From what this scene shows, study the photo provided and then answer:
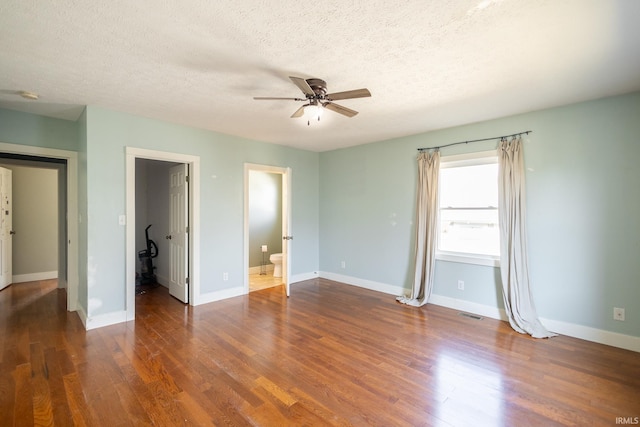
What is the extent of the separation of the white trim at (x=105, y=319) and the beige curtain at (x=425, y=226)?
12.4ft

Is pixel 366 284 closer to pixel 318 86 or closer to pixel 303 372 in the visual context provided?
pixel 303 372

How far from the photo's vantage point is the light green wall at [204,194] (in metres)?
3.40

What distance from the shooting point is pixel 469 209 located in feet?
13.4

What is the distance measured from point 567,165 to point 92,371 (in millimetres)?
5116

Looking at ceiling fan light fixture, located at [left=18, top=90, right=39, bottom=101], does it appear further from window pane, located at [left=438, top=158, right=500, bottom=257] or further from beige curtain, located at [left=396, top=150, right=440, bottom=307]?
window pane, located at [left=438, top=158, right=500, bottom=257]

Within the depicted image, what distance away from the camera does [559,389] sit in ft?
7.43

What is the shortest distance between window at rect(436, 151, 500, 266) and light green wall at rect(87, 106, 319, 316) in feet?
8.45

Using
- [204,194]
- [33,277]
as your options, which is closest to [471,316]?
[204,194]

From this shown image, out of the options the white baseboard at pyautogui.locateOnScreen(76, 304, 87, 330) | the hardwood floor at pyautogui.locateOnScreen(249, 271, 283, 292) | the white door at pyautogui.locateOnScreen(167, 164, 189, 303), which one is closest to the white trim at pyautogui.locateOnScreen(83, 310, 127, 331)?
the white baseboard at pyautogui.locateOnScreen(76, 304, 87, 330)

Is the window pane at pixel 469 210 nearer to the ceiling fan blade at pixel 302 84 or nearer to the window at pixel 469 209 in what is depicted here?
the window at pixel 469 209

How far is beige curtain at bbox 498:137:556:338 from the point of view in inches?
134

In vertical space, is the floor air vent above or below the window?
below

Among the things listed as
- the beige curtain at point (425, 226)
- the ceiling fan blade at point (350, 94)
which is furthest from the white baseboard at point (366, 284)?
the ceiling fan blade at point (350, 94)

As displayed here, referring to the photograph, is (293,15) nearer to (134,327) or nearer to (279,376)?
(279,376)
